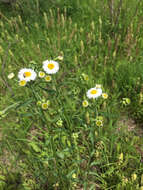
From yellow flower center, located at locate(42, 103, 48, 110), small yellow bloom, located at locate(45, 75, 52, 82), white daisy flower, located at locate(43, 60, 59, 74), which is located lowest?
yellow flower center, located at locate(42, 103, 48, 110)

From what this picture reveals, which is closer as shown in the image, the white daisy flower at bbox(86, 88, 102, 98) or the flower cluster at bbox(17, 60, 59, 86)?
the flower cluster at bbox(17, 60, 59, 86)

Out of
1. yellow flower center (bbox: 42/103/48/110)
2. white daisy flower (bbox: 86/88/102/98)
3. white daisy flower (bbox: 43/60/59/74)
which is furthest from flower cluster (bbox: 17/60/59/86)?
white daisy flower (bbox: 86/88/102/98)

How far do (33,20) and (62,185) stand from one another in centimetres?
229

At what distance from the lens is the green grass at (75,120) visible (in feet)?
4.42

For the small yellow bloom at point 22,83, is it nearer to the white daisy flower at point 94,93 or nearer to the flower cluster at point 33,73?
the flower cluster at point 33,73

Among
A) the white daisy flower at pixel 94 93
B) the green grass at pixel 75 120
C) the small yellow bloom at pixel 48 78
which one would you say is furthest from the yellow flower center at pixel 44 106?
the white daisy flower at pixel 94 93

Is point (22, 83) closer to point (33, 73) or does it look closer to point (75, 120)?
point (33, 73)

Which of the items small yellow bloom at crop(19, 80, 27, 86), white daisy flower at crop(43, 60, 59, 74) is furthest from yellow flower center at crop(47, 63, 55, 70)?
small yellow bloom at crop(19, 80, 27, 86)

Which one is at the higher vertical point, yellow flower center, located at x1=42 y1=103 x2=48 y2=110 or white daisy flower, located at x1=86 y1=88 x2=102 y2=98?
white daisy flower, located at x1=86 y1=88 x2=102 y2=98

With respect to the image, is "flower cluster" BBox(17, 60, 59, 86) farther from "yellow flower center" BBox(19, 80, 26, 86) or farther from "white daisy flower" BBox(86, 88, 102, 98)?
"white daisy flower" BBox(86, 88, 102, 98)

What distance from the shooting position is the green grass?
1348 millimetres

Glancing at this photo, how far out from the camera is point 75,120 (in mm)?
1640

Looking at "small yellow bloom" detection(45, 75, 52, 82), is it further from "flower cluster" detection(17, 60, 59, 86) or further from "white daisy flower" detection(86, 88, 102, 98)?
"white daisy flower" detection(86, 88, 102, 98)

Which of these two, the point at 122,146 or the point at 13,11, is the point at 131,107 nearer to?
the point at 122,146
